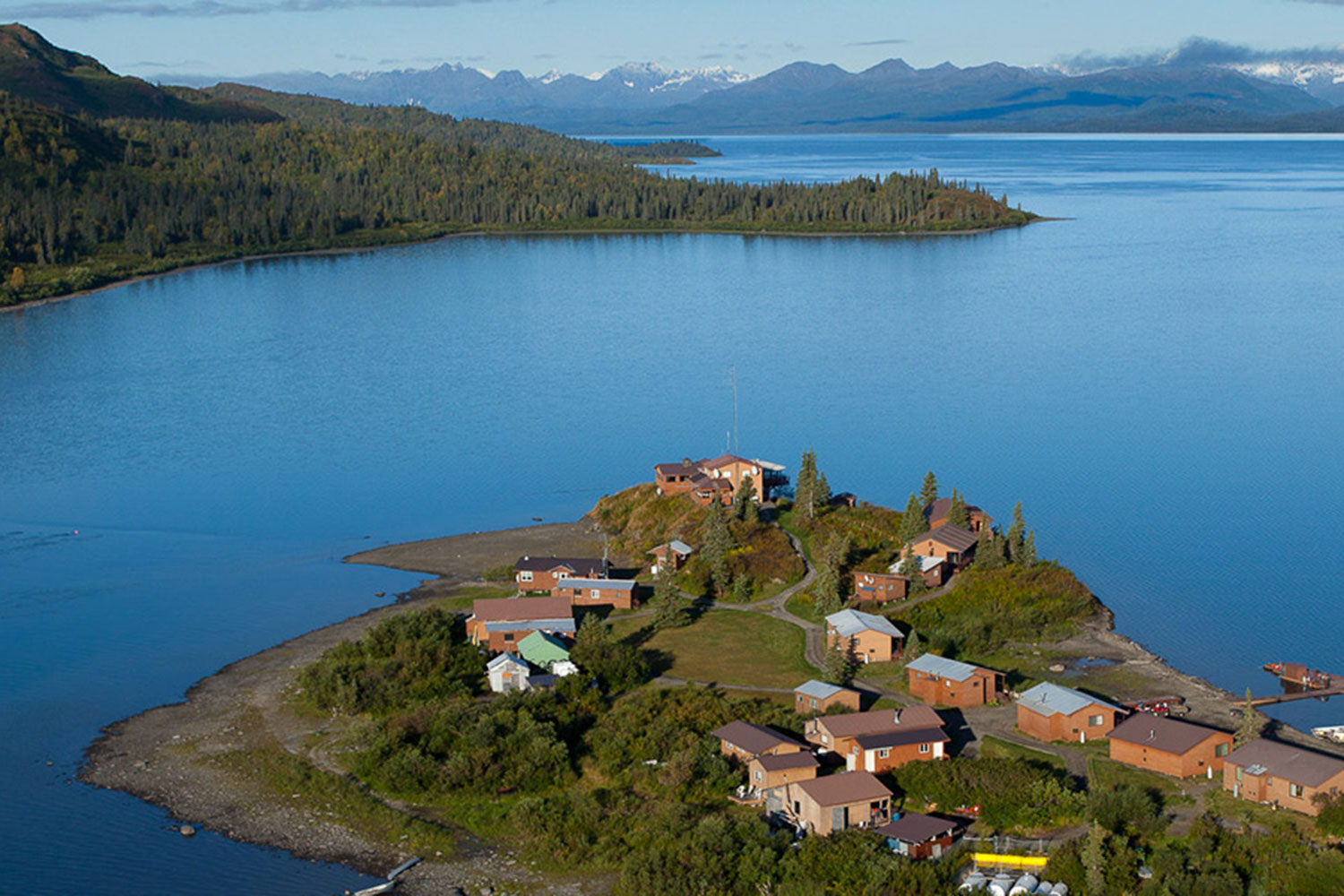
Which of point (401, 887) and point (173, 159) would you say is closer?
point (401, 887)

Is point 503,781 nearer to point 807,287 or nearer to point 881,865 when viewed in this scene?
point 881,865

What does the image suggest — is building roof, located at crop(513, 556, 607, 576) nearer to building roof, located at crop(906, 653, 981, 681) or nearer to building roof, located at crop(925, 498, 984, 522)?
building roof, located at crop(906, 653, 981, 681)

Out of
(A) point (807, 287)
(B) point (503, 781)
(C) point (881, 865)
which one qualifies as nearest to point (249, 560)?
(B) point (503, 781)

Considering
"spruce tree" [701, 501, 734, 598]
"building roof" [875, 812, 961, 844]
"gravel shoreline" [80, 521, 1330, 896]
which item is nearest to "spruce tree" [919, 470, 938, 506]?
"spruce tree" [701, 501, 734, 598]

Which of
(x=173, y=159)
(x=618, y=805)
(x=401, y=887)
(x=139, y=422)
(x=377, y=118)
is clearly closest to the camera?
(x=401, y=887)

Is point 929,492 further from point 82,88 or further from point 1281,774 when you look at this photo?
point 82,88

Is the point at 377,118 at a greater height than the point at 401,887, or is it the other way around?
the point at 377,118

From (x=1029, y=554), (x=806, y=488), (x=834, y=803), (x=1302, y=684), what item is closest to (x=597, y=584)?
(x=806, y=488)

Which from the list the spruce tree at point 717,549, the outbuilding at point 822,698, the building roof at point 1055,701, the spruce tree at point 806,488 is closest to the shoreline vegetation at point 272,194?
the spruce tree at point 806,488
